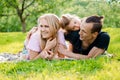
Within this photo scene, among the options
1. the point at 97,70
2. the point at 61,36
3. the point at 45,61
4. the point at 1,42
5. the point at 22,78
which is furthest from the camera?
the point at 1,42

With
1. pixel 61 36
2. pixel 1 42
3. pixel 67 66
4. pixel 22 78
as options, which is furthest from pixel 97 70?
pixel 1 42

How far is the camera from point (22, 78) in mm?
6664

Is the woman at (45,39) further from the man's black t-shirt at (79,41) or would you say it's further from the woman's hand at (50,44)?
the man's black t-shirt at (79,41)

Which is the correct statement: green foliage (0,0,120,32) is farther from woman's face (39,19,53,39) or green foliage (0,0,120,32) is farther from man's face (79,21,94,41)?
woman's face (39,19,53,39)

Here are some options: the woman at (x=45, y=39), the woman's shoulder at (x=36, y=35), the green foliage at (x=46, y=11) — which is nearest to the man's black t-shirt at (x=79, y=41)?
the woman at (x=45, y=39)

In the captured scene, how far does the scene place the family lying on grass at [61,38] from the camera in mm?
9148

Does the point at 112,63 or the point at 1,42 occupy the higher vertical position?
the point at 112,63

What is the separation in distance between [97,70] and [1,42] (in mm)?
18701

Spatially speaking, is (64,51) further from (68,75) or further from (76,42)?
(68,75)

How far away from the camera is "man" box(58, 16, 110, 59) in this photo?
30.0 feet

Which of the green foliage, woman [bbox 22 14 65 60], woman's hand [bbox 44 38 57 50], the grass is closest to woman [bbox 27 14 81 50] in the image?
woman [bbox 22 14 65 60]

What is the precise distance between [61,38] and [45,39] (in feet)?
1.42

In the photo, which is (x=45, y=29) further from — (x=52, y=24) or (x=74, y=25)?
(x=74, y=25)

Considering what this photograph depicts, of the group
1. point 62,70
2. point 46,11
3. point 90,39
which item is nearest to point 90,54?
point 90,39
